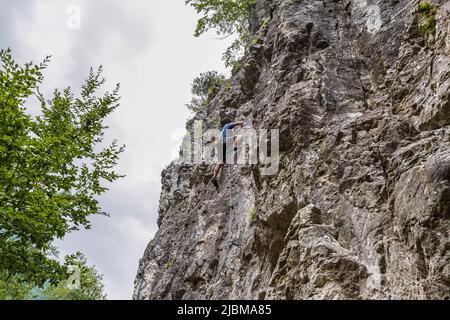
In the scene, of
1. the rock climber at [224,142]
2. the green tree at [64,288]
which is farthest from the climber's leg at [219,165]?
the green tree at [64,288]

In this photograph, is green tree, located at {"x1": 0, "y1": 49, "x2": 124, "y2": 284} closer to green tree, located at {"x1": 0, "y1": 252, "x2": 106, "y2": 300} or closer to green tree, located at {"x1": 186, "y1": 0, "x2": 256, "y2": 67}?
green tree, located at {"x1": 0, "y1": 252, "x2": 106, "y2": 300}

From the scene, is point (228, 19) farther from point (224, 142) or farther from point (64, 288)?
point (64, 288)

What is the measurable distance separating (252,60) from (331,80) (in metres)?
6.32

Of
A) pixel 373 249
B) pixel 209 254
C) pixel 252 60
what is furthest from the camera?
pixel 252 60

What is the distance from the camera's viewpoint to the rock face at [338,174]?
269 inches

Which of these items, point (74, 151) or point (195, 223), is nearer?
point (74, 151)

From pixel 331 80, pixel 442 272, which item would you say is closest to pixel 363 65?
pixel 331 80

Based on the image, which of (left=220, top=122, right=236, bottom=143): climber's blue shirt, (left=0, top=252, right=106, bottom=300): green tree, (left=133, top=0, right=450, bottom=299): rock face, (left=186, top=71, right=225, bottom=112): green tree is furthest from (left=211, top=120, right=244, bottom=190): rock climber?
(left=186, top=71, right=225, bottom=112): green tree

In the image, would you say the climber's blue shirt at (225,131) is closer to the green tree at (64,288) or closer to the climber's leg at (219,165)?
the climber's leg at (219,165)

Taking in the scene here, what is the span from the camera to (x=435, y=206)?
6324 millimetres

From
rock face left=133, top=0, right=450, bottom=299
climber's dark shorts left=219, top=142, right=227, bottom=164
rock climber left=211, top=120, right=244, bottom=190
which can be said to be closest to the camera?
rock face left=133, top=0, right=450, bottom=299

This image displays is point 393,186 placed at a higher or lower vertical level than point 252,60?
lower

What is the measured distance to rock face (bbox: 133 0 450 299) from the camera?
6.83 metres

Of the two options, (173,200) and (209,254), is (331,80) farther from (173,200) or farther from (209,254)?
(173,200)
